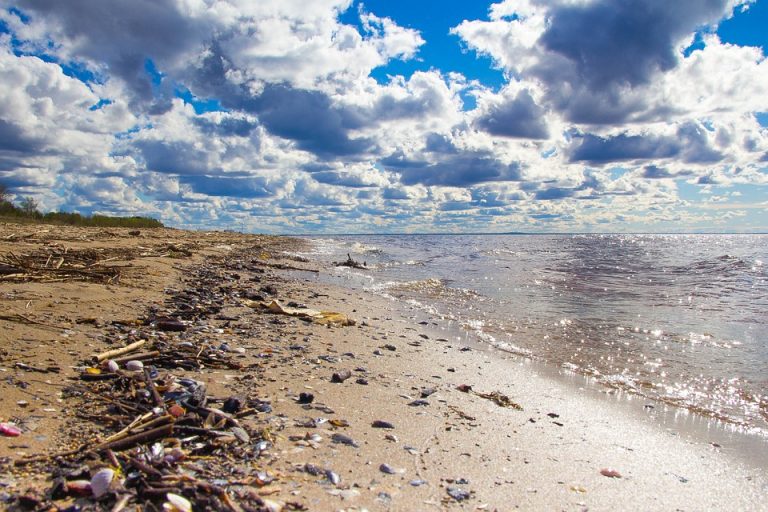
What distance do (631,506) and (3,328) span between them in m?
6.52

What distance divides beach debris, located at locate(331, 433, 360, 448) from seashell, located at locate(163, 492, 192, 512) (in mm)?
1402

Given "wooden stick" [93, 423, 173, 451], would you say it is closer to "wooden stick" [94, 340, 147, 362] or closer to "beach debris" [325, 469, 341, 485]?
"beach debris" [325, 469, 341, 485]

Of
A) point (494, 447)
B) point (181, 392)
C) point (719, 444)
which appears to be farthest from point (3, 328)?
point (719, 444)

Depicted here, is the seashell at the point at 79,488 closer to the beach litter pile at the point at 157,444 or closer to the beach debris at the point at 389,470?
the beach litter pile at the point at 157,444

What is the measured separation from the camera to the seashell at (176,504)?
2525 millimetres

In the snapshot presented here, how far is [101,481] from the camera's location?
261 cm

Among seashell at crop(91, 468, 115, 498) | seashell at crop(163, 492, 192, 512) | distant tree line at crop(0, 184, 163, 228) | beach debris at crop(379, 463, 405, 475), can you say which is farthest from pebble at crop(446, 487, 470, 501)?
distant tree line at crop(0, 184, 163, 228)

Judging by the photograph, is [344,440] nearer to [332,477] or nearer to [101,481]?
[332,477]

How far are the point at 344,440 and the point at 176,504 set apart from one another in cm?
151

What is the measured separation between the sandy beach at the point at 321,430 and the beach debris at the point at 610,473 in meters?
0.04

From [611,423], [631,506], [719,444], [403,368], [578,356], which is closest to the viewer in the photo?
[631,506]

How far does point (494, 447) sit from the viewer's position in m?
4.11

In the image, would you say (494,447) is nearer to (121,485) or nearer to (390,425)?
(390,425)

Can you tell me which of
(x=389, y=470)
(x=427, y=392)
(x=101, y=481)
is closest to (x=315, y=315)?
(x=427, y=392)
